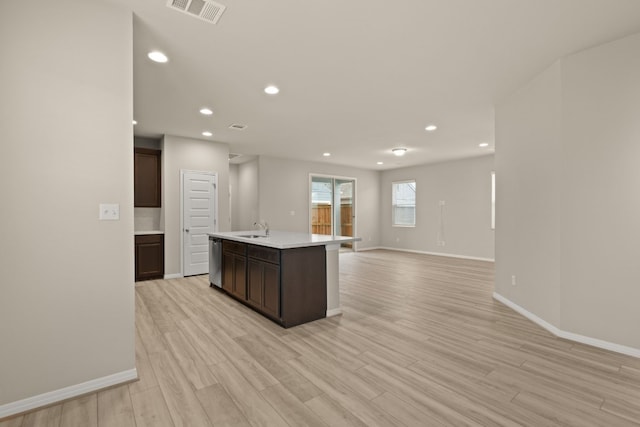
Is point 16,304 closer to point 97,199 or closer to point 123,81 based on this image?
point 97,199

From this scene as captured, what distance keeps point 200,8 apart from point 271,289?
2.61m

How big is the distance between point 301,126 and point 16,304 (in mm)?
4260

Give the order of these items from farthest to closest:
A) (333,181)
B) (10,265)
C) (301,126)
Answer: (333,181), (301,126), (10,265)

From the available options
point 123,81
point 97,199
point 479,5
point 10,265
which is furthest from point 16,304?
point 479,5

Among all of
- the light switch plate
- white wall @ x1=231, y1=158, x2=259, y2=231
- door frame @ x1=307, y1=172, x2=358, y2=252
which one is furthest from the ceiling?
door frame @ x1=307, y1=172, x2=358, y2=252

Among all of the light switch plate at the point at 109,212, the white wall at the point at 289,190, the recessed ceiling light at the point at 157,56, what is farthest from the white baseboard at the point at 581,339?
the white wall at the point at 289,190

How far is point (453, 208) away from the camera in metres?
8.27

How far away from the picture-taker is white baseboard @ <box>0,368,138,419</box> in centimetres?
182

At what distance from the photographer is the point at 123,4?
2154mm

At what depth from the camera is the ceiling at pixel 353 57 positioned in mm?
2260

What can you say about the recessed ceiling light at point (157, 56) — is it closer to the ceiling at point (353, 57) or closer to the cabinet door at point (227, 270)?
the ceiling at point (353, 57)

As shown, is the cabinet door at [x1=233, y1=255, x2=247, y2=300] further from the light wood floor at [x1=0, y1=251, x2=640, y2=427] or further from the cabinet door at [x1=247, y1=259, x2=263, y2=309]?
the light wood floor at [x1=0, y1=251, x2=640, y2=427]

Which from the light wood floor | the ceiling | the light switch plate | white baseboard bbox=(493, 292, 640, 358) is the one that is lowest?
the light wood floor

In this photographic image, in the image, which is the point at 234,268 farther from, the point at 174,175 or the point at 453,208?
the point at 453,208
